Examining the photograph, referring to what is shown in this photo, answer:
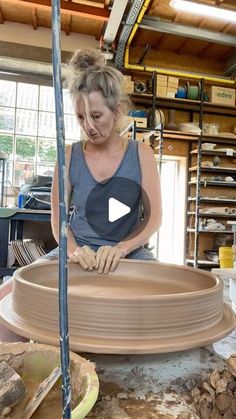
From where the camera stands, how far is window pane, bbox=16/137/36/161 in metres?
4.89

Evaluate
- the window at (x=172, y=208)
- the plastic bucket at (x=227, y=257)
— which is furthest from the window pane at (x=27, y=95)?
the plastic bucket at (x=227, y=257)

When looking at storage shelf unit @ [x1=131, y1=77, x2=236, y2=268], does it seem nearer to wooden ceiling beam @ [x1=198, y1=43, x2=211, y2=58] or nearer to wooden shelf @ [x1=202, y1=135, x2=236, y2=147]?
wooden shelf @ [x1=202, y1=135, x2=236, y2=147]

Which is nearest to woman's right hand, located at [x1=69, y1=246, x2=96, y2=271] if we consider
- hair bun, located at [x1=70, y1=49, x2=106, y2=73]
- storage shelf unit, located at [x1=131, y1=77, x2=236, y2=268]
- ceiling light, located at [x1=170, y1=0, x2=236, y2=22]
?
hair bun, located at [x1=70, y1=49, x2=106, y2=73]

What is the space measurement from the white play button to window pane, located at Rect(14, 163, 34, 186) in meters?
3.81

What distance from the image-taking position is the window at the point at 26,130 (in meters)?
4.88

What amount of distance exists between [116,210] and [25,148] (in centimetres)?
393

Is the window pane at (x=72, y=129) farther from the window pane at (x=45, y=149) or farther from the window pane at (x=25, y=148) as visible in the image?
the window pane at (x=25, y=148)

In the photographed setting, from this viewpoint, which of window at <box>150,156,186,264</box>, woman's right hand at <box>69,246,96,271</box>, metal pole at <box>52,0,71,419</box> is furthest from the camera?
window at <box>150,156,186,264</box>

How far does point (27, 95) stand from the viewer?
5.00m

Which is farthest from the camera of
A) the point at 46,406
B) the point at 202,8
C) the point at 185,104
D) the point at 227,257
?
the point at 185,104

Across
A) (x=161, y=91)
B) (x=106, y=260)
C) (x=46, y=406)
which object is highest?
(x=161, y=91)

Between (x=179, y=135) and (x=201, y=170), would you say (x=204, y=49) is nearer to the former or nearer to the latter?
(x=179, y=135)

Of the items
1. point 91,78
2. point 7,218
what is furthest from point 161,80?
point 91,78

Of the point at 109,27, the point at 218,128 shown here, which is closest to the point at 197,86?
the point at 218,128
